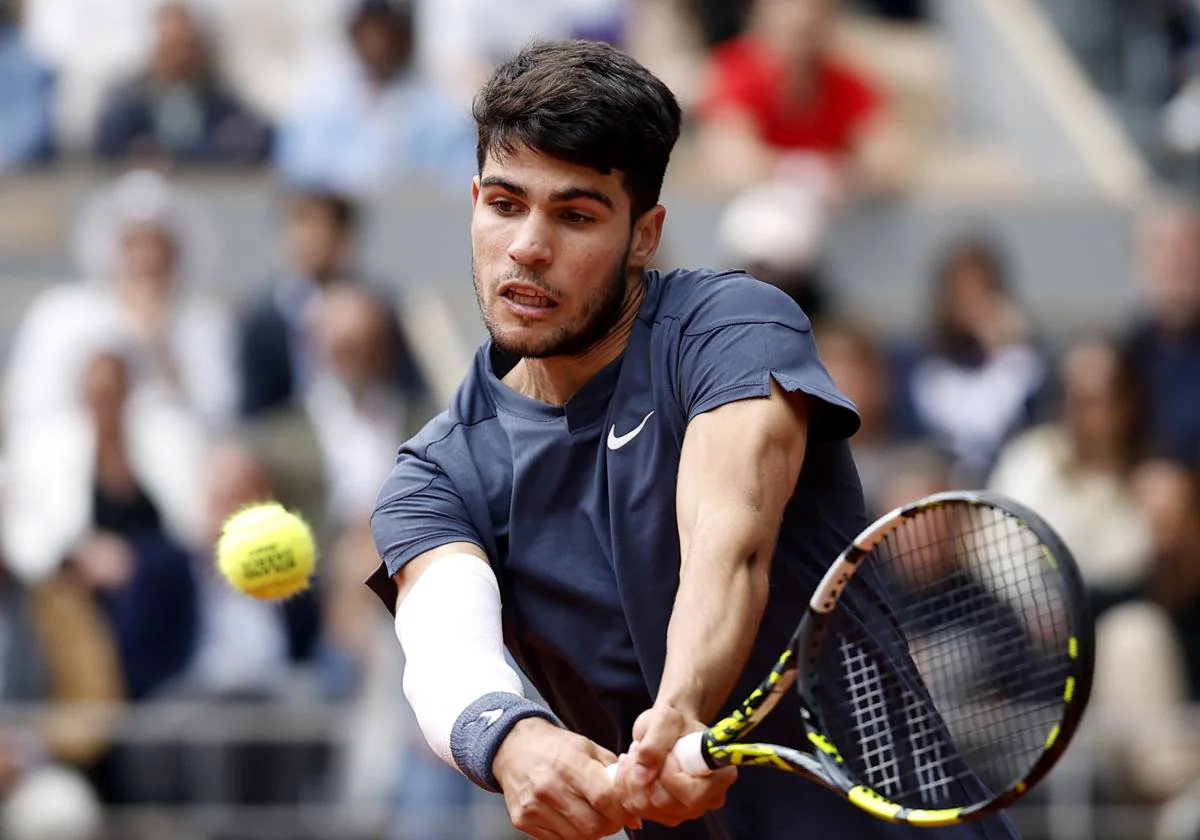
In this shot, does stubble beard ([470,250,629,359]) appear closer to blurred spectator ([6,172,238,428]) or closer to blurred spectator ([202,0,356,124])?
blurred spectator ([6,172,238,428])

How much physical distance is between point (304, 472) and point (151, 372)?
34.7 inches

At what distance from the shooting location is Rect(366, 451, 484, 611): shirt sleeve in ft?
14.6

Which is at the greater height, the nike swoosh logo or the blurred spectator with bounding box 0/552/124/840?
the nike swoosh logo

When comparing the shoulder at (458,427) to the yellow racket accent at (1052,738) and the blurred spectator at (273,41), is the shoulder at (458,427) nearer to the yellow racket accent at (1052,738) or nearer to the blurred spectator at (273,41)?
the yellow racket accent at (1052,738)

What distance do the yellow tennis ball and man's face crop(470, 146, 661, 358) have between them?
0.82 metres

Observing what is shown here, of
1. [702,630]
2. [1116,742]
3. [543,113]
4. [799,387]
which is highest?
[543,113]

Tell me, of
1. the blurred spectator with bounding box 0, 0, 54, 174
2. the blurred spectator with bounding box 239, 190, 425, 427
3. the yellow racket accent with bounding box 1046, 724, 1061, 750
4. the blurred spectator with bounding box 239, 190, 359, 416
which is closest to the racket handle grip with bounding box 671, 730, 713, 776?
the yellow racket accent with bounding box 1046, 724, 1061, 750

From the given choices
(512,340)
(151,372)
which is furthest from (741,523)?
(151,372)

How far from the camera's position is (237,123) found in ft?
38.2

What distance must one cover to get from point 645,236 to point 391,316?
5751 mm

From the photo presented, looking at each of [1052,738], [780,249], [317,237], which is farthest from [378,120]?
[1052,738]

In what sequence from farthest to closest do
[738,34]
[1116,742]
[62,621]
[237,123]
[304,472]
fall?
[738,34] → [237,123] → [304,472] → [62,621] → [1116,742]

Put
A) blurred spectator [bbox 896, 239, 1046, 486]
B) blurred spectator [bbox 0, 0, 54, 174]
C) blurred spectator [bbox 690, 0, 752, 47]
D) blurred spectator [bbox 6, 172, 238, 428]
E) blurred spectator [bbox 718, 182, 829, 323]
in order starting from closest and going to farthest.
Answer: blurred spectator [bbox 718, 182, 829, 323], blurred spectator [bbox 896, 239, 1046, 486], blurred spectator [bbox 6, 172, 238, 428], blurred spectator [bbox 0, 0, 54, 174], blurred spectator [bbox 690, 0, 752, 47]

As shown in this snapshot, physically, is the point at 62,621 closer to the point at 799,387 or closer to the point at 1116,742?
the point at 1116,742
